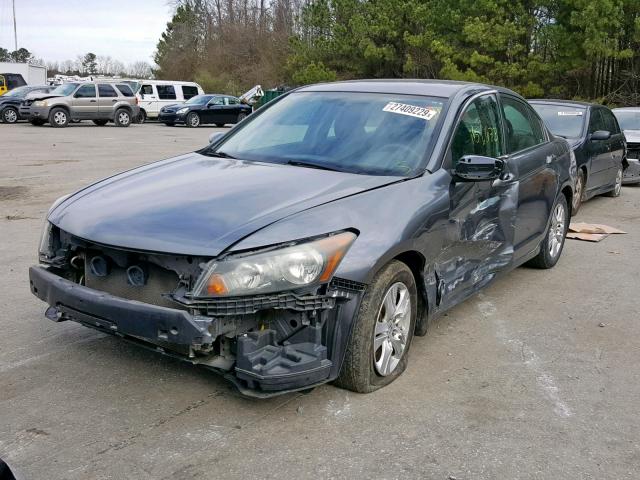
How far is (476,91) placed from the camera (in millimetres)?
4973

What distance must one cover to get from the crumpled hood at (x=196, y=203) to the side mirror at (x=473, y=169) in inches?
19.6

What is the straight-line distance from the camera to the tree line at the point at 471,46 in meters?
28.4

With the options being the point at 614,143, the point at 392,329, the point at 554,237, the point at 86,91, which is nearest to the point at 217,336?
the point at 392,329

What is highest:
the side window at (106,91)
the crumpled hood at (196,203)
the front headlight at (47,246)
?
the side window at (106,91)

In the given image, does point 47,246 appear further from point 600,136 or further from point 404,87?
point 600,136

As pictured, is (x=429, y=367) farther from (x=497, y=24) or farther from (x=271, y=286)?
(x=497, y=24)

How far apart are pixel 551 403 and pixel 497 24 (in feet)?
97.6

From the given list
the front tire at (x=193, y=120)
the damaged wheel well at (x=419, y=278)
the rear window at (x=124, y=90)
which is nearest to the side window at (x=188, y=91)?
the front tire at (x=193, y=120)

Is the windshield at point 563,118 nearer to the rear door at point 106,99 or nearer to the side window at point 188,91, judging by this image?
the rear door at point 106,99

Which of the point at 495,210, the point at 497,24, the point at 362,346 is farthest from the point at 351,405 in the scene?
the point at 497,24

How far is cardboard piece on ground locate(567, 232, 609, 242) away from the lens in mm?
8008

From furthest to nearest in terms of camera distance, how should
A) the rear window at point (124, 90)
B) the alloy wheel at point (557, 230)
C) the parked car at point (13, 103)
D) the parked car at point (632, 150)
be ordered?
the rear window at point (124, 90)
the parked car at point (13, 103)
the parked car at point (632, 150)
the alloy wheel at point (557, 230)

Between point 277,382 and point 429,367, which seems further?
point 429,367

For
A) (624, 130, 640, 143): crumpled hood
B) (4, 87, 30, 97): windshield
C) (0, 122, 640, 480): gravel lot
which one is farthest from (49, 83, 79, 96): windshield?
(0, 122, 640, 480): gravel lot
